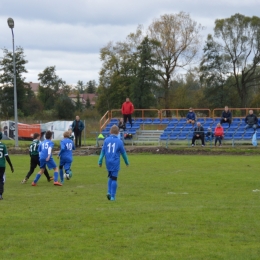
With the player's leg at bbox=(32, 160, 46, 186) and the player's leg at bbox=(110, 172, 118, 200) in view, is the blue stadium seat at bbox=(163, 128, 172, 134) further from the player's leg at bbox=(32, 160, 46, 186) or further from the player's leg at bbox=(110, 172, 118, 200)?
the player's leg at bbox=(110, 172, 118, 200)

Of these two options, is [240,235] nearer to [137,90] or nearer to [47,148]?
[47,148]

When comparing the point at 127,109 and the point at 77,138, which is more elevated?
the point at 127,109

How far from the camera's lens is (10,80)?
8225cm

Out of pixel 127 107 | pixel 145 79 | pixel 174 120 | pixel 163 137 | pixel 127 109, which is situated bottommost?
pixel 163 137

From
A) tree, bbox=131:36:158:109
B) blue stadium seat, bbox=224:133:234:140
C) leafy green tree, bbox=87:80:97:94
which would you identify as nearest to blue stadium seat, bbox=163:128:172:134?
blue stadium seat, bbox=224:133:234:140

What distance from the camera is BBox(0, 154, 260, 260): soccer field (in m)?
7.89

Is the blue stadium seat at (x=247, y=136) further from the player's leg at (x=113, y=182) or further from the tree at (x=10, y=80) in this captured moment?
the tree at (x=10, y=80)

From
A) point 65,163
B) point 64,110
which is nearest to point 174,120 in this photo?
point 65,163

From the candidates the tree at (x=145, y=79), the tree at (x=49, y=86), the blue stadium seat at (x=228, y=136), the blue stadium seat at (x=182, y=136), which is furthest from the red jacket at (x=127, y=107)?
the tree at (x=49, y=86)

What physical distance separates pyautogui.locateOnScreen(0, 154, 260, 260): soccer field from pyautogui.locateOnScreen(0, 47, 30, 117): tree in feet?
214

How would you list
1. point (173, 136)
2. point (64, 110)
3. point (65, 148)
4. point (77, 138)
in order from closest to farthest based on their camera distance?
point (65, 148) < point (77, 138) < point (173, 136) < point (64, 110)

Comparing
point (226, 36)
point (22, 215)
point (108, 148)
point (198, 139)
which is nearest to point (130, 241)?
point (22, 215)

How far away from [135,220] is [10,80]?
246 ft

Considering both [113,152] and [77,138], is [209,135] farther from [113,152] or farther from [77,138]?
[113,152]
